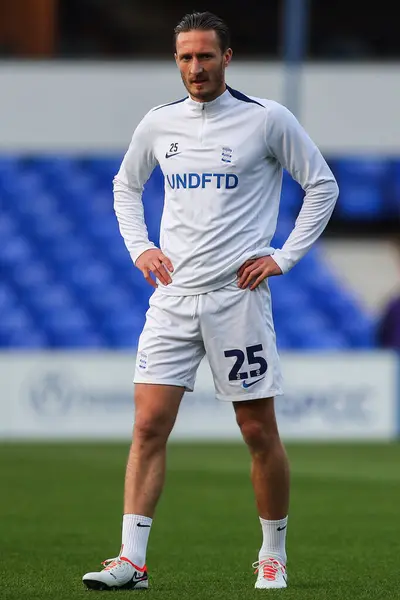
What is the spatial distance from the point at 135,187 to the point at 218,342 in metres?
0.76

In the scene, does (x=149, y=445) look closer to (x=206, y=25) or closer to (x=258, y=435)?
(x=258, y=435)

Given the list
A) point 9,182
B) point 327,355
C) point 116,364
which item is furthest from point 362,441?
point 9,182

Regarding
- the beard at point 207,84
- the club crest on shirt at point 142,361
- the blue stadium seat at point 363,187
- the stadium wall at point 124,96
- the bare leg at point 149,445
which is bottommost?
the blue stadium seat at point 363,187

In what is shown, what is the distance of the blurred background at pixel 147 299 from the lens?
838 centimetres

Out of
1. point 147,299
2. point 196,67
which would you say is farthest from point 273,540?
point 147,299

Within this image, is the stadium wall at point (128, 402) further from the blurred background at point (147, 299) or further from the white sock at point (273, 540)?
the white sock at point (273, 540)

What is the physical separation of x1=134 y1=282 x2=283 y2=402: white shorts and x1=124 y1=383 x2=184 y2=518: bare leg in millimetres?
64

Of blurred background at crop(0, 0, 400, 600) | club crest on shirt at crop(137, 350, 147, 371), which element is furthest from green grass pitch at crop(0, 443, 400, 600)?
club crest on shirt at crop(137, 350, 147, 371)

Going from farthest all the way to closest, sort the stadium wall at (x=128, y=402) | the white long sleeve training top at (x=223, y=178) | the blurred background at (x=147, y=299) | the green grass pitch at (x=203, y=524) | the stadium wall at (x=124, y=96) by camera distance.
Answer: the stadium wall at (x=124, y=96) → the stadium wall at (x=128, y=402) → the blurred background at (x=147, y=299) → the green grass pitch at (x=203, y=524) → the white long sleeve training top at (x=223, y=178)

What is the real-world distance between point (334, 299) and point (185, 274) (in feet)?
50.3

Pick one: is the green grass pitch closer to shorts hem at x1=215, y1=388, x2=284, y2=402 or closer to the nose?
shorts hem at x1=215, y1=388, x2=284, y2=402

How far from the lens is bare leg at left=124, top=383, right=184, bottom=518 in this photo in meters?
5.74

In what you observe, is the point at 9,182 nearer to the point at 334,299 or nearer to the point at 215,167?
the point at 334,299

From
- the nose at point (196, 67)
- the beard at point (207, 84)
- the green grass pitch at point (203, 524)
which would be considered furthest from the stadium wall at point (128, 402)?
the nose at point (196, 67)
